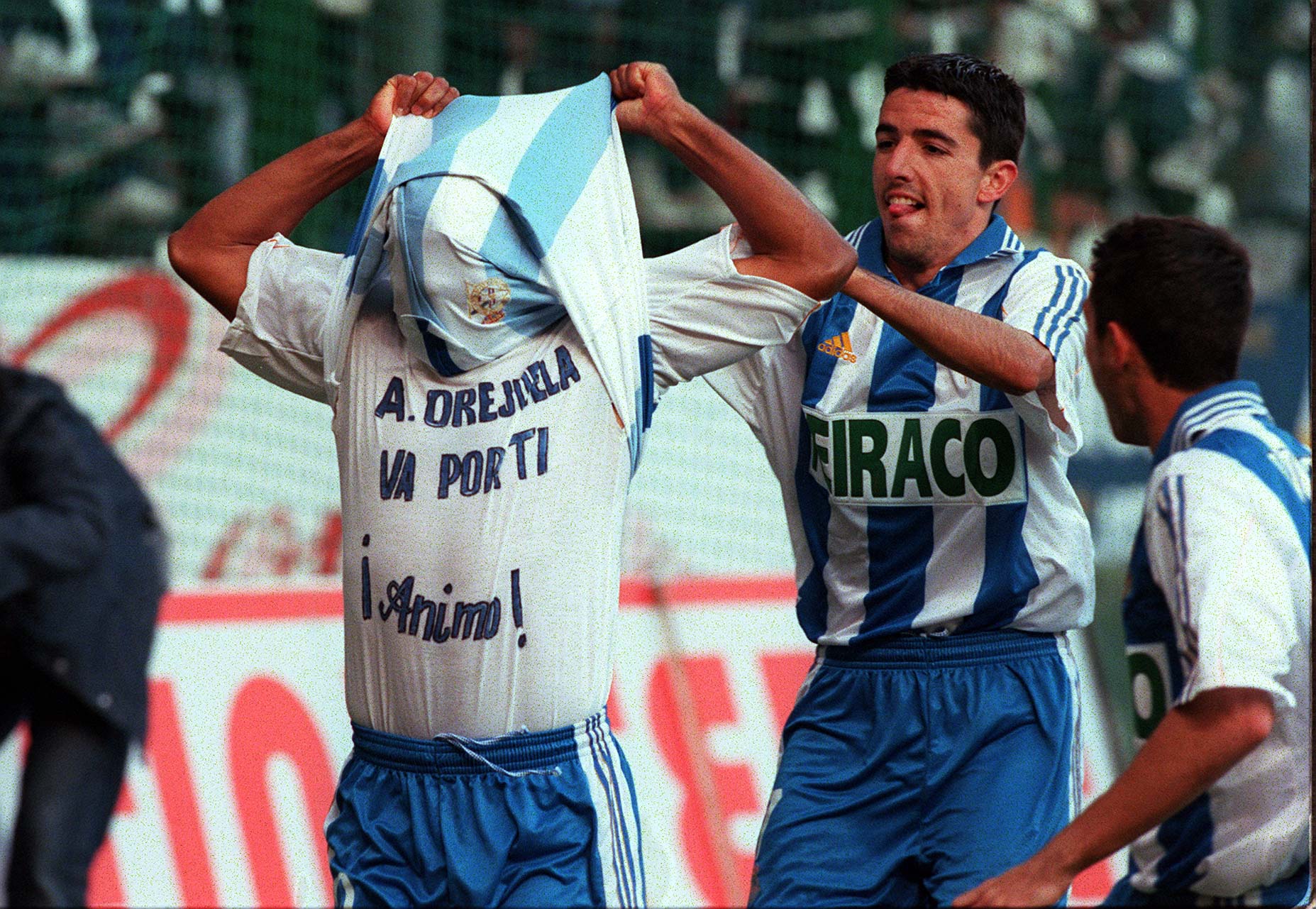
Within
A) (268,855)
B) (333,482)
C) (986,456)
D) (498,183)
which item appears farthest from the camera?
(333,482)

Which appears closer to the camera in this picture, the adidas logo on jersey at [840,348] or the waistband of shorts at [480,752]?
the waistband of shorts at [480,752]

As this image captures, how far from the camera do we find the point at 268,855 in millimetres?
5316

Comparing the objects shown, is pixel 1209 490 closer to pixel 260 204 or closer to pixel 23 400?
pixel 260 204

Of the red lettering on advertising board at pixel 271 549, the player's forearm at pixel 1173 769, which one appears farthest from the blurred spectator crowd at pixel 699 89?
the player's forearm at pixel 1173 769

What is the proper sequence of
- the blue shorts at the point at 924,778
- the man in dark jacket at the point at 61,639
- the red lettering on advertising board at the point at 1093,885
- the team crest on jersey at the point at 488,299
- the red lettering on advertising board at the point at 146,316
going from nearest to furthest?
the team crest on jersey at the point at 488,299
the blue shorts at the point at 924,778
the man in dark jacket at the point at 61,639
the red lettering on advertising board at the point at 1093,885
the red lettering on advertising board at the point at 146,316

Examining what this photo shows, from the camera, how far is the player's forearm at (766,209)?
289 cm

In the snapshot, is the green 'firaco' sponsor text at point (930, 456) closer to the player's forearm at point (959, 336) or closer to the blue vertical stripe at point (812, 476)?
the blue vertical stripe at point (812, 476)

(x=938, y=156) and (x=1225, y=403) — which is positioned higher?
(x=938, y=156)

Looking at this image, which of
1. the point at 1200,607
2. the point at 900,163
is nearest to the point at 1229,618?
the point at 1200,607

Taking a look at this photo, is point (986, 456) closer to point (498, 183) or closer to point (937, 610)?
point (937, 610)

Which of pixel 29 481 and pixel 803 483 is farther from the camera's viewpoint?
pixel 29 481

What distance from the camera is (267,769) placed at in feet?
17.7

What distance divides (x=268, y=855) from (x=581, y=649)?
2868 mm

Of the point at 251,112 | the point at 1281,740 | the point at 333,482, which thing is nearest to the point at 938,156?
the point at 1281,740
